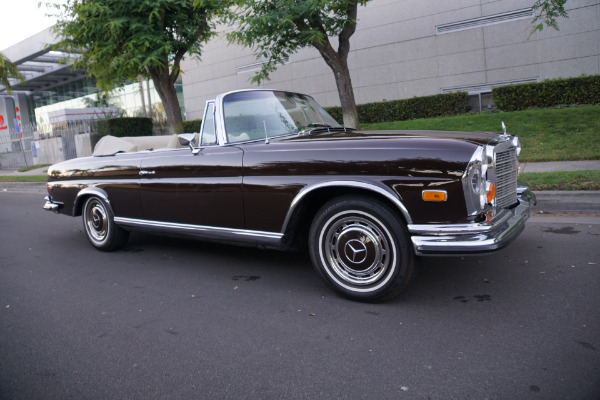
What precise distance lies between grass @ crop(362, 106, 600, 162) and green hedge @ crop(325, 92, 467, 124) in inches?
68.9

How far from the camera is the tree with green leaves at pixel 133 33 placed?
13.7 m

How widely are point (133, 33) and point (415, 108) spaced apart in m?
9.39

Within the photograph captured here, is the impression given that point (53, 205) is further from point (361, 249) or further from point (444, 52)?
point (444, 52)

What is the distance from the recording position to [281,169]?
3.92m

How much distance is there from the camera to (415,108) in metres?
16.2

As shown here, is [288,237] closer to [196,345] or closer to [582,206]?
[196,345]

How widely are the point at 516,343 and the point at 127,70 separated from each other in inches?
575

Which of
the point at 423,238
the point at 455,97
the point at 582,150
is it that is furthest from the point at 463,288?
the point at 455,97

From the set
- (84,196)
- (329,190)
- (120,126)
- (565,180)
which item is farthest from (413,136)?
(120,126)

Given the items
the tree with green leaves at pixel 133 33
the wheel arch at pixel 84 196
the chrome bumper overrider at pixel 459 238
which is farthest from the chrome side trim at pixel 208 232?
the tree with green leaves at pixel 133 33

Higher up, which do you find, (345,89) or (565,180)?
(345,89)

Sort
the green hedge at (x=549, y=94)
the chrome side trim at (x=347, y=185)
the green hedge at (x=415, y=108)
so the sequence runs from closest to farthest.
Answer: the chrome side trim at (x=347, y=185) → the green hedge at (x=549, y=94) → the green hedge at (x=415, y=108)

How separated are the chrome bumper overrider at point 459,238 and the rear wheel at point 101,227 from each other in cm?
377

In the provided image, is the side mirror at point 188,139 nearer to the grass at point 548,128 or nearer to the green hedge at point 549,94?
the grass at point 548,128
